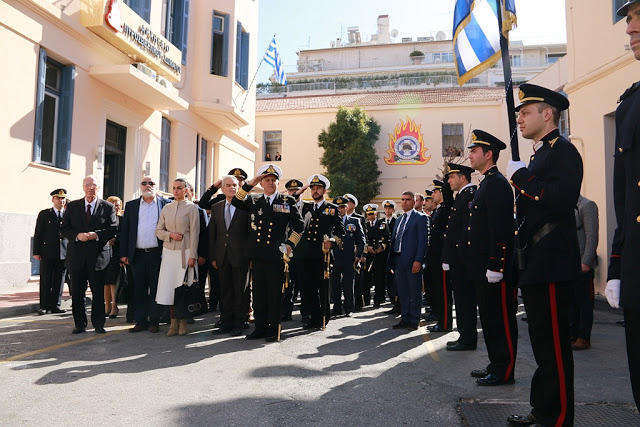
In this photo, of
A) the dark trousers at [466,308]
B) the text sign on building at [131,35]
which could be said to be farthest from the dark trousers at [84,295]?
the text sign on building at [131,35]

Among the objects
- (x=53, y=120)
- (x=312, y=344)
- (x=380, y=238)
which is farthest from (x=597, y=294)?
(x=53, y=120)

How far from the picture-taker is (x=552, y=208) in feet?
10.7

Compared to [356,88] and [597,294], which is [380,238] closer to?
[597,294]

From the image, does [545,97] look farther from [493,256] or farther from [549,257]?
[493,256]

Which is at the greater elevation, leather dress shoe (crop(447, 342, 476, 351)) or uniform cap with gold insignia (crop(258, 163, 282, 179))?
uniform cap with gold insignia (crop(258, 163, 282, 179))

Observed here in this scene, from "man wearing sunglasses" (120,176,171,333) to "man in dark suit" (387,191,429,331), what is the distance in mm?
3472

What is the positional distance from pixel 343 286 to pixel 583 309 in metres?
3.99

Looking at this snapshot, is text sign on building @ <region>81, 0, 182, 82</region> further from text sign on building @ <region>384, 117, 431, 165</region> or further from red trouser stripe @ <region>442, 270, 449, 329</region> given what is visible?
text sign on building @ <region>384, 117, 431, 165</region>

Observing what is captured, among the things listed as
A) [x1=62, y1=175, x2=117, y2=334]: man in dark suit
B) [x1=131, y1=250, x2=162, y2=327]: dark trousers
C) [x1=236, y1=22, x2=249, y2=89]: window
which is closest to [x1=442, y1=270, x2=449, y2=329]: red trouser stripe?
[x1=131, y1=250, x2=162, y2=327]: dark trousers

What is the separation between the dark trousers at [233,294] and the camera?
6773 mm

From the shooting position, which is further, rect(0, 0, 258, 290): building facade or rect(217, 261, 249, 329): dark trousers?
rect(0, 0, 258, 290): building facade

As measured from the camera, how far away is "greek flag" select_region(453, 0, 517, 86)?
25.8ft

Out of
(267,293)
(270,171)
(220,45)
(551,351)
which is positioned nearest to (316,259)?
(267,293)

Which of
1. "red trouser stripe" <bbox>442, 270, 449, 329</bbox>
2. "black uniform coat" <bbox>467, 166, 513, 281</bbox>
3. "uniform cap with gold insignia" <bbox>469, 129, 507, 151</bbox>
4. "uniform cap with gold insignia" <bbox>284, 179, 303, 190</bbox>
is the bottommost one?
"red trouser stripe" <bbox>442, 270, 449, 329</bbox>
